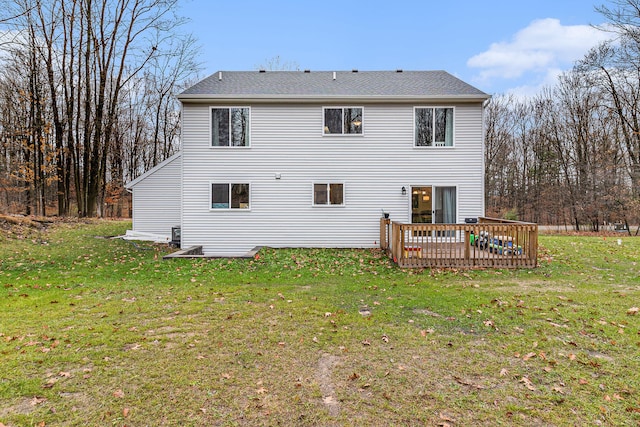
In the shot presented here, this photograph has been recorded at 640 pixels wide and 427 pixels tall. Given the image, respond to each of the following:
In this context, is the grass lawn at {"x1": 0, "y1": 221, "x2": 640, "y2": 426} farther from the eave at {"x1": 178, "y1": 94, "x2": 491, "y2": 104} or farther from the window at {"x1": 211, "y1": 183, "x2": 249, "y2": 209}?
the eave at {"x1": 178, "y1": 94, "x2": 491, "y2": 104}

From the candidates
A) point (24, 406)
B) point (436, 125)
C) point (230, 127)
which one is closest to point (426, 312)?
point (24, 406)

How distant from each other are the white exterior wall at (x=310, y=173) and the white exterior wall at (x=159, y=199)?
2.53 metres

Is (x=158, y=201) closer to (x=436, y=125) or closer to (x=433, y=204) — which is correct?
(x=433, y=204)

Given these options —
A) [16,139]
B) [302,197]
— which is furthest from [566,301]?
[16,139]

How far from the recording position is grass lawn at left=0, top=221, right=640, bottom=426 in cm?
268

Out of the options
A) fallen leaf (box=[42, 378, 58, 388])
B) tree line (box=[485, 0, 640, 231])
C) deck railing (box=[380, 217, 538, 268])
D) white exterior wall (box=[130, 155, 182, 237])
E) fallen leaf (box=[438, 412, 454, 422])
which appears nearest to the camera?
fallen leaf (box=[438, 412, 454, 422])

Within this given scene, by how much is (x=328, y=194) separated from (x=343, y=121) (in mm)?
2596

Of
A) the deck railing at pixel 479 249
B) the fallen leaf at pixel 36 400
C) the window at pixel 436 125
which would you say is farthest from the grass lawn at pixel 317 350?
the window at pixel 436 125

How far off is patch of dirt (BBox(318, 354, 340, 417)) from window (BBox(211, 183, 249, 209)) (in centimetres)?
856

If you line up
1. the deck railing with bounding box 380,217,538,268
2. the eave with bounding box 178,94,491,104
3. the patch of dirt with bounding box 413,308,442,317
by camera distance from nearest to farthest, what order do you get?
the patch of dirt with bounding box 413,308,442,317 → the deck railing with bounding box 380,217,538,268 → the eave with bounding box 178,94,491,104

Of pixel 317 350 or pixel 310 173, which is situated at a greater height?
pixel 310 173

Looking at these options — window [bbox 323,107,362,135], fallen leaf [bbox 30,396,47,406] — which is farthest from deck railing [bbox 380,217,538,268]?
fallen leaf [bbox 30,396,47,406]

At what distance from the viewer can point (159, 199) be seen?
13.6 meters

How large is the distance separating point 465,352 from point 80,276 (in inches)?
314
